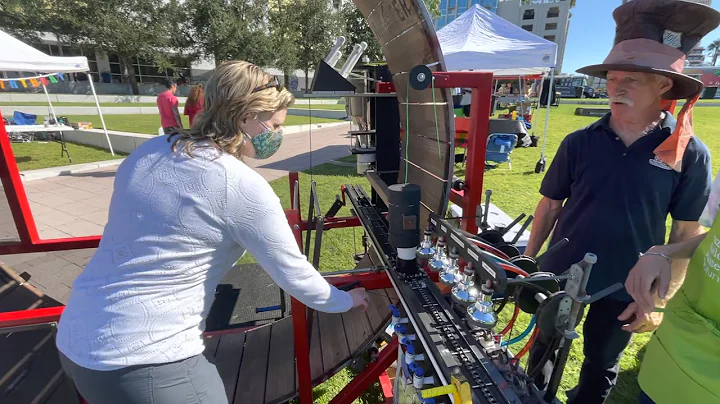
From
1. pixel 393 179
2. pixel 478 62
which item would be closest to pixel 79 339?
pixel 393 179

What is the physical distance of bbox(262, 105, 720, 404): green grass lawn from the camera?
263cm

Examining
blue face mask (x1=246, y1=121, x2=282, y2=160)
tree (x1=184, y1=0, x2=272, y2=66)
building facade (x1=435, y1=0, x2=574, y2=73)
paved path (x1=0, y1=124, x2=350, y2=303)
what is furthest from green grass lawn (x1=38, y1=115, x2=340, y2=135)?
building facade (x1=435, y1=0, x2=574, y2=73)

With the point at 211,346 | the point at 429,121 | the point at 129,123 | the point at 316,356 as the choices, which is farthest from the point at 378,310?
the point at 129,123

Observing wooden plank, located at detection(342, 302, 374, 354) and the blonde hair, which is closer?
the blonde hair

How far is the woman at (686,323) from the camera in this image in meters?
0.99

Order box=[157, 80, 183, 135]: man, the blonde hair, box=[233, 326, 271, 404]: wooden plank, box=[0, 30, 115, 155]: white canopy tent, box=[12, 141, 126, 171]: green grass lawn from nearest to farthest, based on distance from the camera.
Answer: the blonde hair → box=[233, 326, 271, 404]: wooden plank → box=[0, 30, 115, 155]: white canopy tent → box=[157, 80, 183, 135]: man → box=[12, 141, 126, 171]: green grass lawn

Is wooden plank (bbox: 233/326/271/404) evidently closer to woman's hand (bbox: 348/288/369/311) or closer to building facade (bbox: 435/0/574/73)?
woman's hand (bbox: 348/288/369/311)

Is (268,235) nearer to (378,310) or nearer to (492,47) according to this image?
(378,310)

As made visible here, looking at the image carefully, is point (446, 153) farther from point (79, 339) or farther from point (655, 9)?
point (79, 339)

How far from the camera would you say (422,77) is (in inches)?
51.2

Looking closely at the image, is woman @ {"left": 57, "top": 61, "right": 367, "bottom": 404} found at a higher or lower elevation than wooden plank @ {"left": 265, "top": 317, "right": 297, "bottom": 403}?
higher

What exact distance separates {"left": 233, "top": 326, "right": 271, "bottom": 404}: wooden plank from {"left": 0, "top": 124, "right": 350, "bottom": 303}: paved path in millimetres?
1584

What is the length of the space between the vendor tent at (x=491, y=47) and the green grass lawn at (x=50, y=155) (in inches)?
334

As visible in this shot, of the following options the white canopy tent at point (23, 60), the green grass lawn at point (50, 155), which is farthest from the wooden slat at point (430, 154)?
the green grass lawn at point (50, 155)
